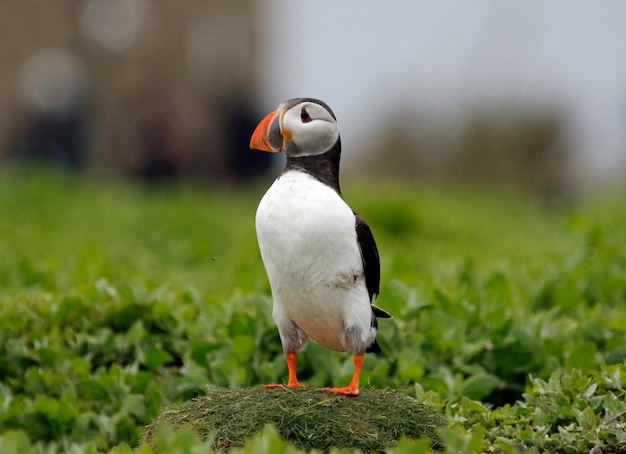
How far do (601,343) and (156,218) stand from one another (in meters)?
8.81

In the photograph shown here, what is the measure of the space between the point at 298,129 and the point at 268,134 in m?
0.13

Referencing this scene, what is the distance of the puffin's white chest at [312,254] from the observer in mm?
4270

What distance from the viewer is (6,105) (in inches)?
1045

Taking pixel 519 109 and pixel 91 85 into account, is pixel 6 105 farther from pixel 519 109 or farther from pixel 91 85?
pixel 519 109

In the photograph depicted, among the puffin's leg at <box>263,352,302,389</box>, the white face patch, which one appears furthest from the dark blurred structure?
the white face patch

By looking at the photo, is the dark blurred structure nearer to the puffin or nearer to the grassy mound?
the puffin

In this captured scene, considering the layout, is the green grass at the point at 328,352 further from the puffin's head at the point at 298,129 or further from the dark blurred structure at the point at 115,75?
the dark blurred structure at the point at 115,75

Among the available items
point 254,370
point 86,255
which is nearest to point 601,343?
point 254,370

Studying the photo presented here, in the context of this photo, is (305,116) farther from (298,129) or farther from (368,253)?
(368,253)

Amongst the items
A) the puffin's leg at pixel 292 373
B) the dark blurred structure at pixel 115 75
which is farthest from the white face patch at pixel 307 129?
the dark blurred structure at pixel 115 75

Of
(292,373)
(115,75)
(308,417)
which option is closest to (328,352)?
(292,373)

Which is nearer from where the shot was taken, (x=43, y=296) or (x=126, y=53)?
(x=43, y=296)

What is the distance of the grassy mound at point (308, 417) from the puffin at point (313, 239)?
0.46 feet

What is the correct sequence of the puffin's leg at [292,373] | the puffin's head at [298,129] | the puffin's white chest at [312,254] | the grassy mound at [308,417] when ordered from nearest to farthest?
the grassy mound at [308,417] → the puffin's white chest at [312,254] → the puffin's head at [298,129] → the puffin's leg at [292,373]
